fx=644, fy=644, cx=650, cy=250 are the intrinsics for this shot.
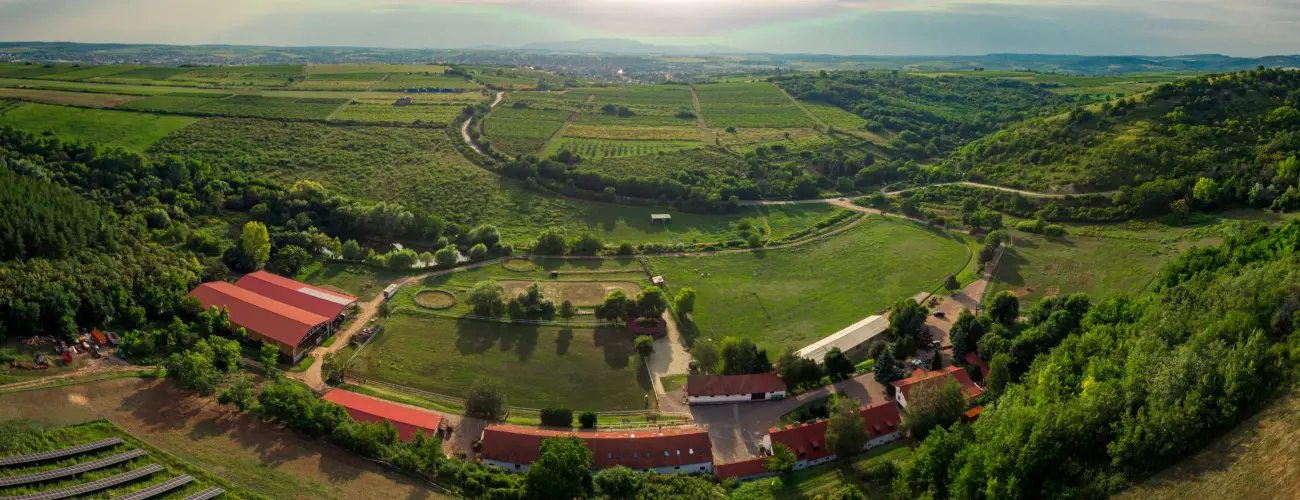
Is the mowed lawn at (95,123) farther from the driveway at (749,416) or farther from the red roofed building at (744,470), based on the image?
the red roofed building at (744,470)

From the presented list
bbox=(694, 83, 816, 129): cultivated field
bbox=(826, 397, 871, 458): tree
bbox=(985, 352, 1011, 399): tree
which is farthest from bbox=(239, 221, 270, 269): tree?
bbox=(694, 83, 816, 129): cultivated field

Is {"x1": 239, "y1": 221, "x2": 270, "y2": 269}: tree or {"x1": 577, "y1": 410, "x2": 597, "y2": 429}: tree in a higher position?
{"x1": 239, "y1": 221, "x2": 270, "y2": 269}: tree

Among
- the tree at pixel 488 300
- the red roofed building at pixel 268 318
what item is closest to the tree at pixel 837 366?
the tree at pixel 488 300

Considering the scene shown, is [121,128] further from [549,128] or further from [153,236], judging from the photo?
[549,128]

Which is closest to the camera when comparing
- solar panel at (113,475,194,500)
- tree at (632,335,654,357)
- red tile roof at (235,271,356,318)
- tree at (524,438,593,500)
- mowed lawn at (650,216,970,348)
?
solar panel at (113,475,194,500)

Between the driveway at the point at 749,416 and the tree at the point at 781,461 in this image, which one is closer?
the tree at the point at 781,461

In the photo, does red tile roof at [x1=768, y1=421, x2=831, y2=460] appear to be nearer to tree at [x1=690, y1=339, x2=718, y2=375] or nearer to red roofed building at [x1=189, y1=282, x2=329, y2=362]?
tree at [x1=690, y1=339, x2=718, y2=375]
